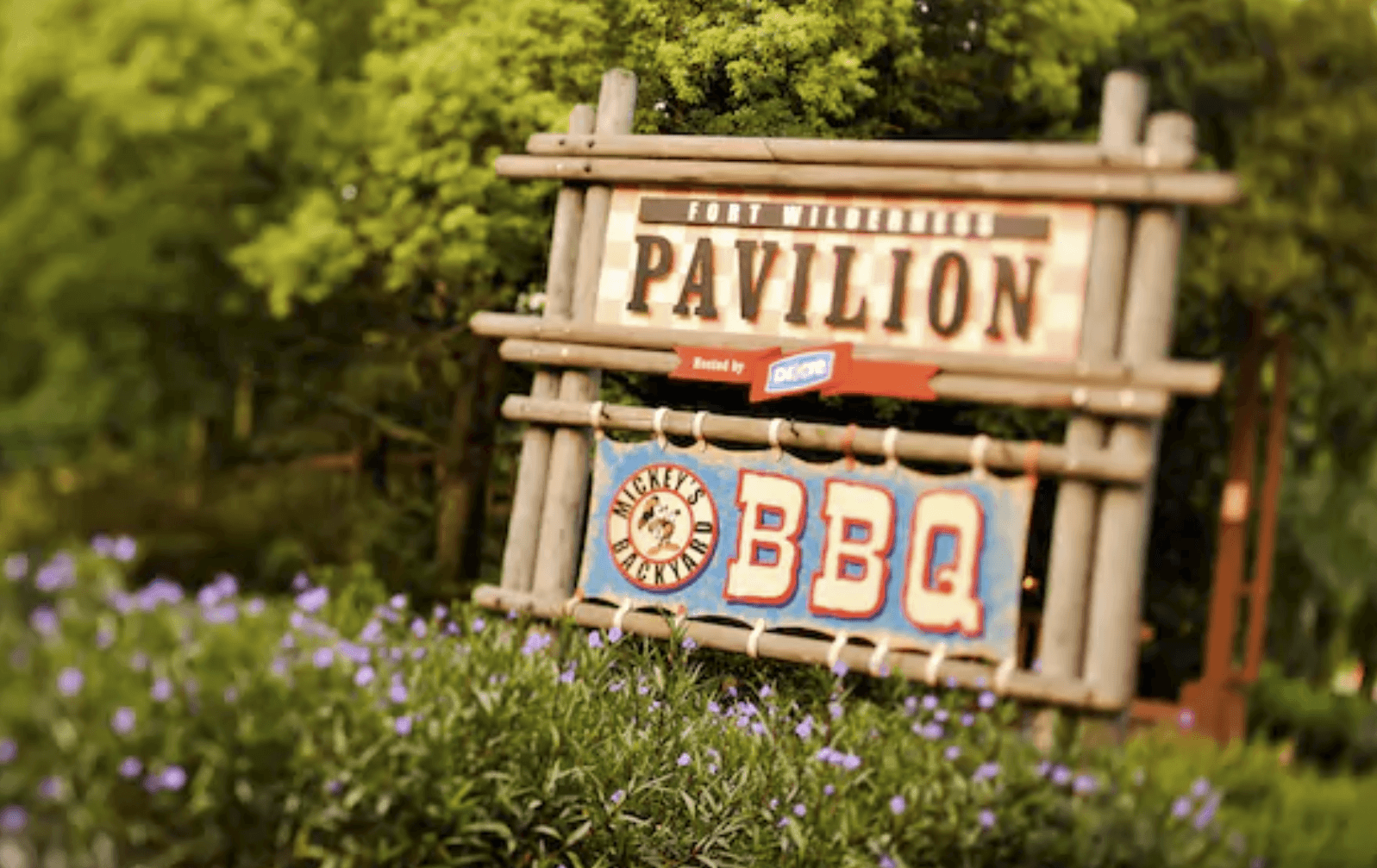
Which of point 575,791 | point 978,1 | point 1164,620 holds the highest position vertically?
point 978,1

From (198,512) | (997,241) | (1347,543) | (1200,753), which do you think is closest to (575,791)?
(198,512)

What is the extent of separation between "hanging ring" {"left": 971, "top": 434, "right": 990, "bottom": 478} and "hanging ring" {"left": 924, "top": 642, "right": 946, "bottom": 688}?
0.69 m

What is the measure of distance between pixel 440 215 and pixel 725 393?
8.32 ft

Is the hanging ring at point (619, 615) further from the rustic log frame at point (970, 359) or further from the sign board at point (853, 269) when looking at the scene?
the sign board at point (853, 269)

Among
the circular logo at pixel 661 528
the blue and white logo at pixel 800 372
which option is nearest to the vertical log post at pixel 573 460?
the circular logo at pixel 661 528

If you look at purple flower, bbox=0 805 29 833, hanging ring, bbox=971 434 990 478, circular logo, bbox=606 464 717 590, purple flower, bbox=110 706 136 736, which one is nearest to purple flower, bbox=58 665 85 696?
purple flower, bbox=110 706 136 736

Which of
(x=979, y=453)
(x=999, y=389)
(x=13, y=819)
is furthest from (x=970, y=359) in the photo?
(x=13, y=819)

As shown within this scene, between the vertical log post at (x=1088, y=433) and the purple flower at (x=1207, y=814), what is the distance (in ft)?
2.02

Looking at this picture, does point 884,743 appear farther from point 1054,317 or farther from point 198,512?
point 198,512

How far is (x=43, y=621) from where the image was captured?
4.70 meters

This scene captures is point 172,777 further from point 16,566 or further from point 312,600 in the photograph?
point 312,600

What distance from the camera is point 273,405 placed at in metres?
6.58

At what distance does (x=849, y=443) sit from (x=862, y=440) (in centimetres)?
6

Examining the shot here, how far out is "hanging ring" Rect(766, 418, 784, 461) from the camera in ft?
20.6
